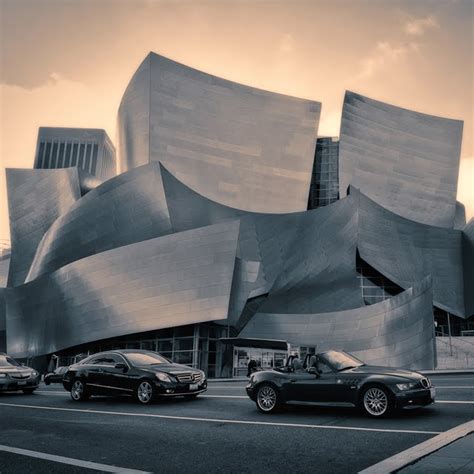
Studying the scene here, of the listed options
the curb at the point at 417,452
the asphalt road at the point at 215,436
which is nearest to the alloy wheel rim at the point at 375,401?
the asphalt road at the point at 215,436

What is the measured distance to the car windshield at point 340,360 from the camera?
936 centimetres

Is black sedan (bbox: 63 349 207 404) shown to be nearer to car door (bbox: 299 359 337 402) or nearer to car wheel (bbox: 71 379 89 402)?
car wheel (bbox: 71 379 89 402)

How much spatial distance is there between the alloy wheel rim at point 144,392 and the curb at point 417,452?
7151 mm

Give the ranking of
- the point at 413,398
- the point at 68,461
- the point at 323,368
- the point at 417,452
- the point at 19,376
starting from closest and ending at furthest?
the point at 417,452, the point at 68,461, the point at 413,398, the point at 323,368, the point at 19,376

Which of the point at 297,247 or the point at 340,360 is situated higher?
the point at 297,247

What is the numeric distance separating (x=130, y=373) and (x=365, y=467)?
26.8 ft

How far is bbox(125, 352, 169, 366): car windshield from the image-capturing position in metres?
12.6

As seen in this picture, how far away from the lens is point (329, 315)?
102ft

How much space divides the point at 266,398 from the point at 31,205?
1642 inches

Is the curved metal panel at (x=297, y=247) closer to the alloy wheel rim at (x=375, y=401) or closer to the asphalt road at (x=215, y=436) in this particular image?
the asphalt road at (x=215, y=436)

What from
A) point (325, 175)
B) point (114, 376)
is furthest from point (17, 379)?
point (325, 175)

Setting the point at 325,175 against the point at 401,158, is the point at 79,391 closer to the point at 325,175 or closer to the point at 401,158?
the point at 325,175

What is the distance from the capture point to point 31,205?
46.3 meters

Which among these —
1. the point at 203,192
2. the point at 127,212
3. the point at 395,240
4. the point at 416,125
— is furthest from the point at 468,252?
the point at 127,212
